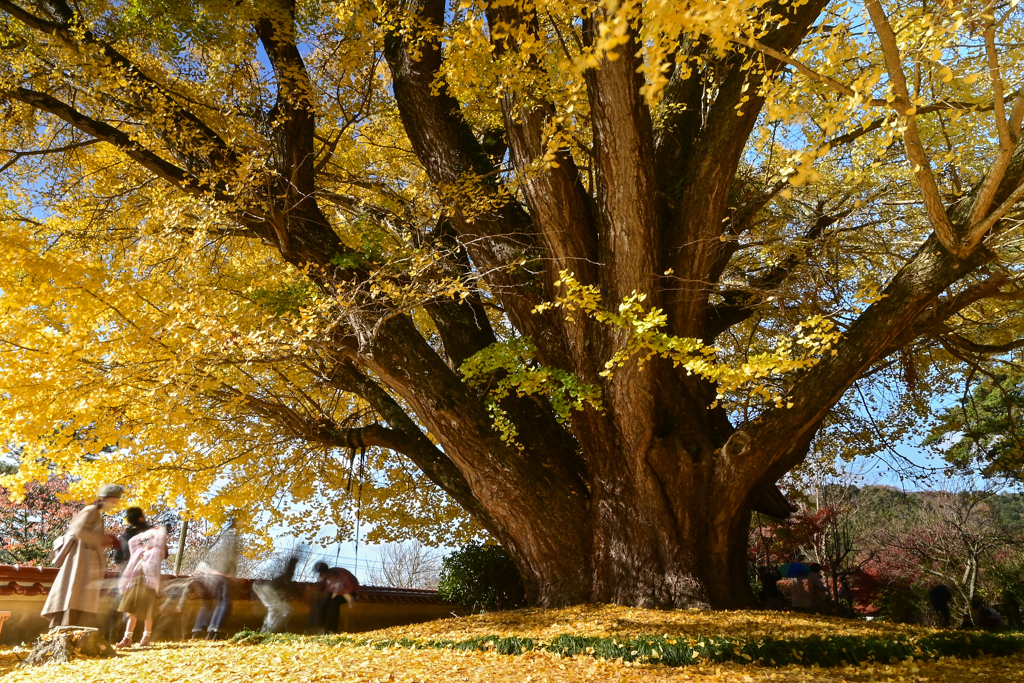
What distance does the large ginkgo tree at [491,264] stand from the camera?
4.85 metres

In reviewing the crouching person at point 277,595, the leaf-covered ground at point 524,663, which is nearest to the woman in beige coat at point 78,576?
the leaf-covered ground at point 524,663

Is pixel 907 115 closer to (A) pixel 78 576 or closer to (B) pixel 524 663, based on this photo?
(B) pixel 524 663

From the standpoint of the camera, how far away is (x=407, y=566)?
57.4 feet

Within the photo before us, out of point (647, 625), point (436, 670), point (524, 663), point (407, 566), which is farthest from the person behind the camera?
point (407, 566)

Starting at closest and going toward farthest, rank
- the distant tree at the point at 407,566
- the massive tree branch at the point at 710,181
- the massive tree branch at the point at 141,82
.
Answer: the massive tree branch at the point at 710,181 < the massive tree branch at the point at 141,82 < the distant tree at the point at 407,566

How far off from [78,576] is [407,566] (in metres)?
13.5

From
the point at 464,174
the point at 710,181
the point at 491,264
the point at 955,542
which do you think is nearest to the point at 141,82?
the point at 464,174

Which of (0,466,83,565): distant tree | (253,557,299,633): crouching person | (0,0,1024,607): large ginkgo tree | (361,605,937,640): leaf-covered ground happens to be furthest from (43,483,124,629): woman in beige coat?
(0,466,83,565): distant tree

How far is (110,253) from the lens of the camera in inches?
297

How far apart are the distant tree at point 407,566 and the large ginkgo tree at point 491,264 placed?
33.7 ft

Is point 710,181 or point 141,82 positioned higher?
point 141,82

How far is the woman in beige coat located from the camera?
4750 mm

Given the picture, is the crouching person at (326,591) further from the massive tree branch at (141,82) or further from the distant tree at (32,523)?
the distant tree at (32,523)

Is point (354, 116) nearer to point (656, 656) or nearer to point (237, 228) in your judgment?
point (237, 228)
